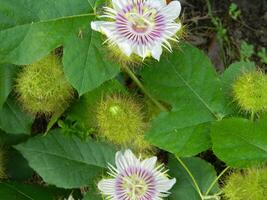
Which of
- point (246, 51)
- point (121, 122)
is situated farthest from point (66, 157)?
point (246, 51)

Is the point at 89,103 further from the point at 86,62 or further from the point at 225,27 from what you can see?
the point at 225,27

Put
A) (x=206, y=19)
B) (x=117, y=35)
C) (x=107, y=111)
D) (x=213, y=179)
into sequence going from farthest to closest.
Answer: (x=206, y=19) → (x=213, y=179) → (x=107, y=111) → (x=117, y=35)

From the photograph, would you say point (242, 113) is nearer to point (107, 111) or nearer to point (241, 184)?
point (241, 184)

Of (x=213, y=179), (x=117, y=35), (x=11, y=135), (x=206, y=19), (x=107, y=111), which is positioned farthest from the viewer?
(x=206, y=19)

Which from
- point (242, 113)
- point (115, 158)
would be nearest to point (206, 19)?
point (242, 113)

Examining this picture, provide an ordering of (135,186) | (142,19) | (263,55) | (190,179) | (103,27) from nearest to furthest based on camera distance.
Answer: (103,27) < (142,19) < (135,186) < (190,179) < (263,55)
